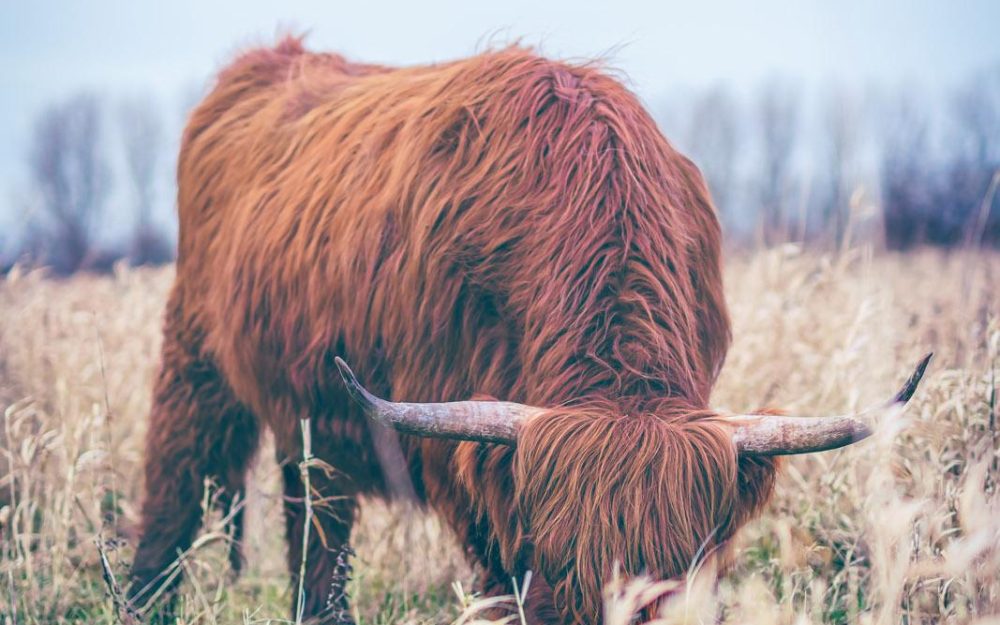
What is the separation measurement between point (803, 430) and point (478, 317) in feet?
3.57

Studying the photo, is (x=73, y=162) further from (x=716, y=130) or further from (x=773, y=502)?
(x=773, y=502)

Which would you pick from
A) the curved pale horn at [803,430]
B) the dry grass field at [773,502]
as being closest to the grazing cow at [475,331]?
the curved pale horn at [803,430]

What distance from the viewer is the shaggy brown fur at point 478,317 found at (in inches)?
101

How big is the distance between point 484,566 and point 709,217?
55.1 inches

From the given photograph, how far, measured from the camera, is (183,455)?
15.2 feet

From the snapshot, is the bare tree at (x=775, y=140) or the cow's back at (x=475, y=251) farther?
the bare tree at (x=775, y=140)

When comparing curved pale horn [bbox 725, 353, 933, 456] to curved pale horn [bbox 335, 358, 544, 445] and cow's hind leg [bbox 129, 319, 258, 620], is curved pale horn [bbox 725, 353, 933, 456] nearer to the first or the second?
curved pale horn [bbox 335, 358, 544, 445]

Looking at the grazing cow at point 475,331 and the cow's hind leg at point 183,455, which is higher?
the grazing cow at point 475,331

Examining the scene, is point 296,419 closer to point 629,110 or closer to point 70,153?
point 629,110

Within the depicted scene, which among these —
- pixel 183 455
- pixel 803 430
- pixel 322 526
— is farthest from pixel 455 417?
pixel 183 455

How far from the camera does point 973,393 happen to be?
149 inches

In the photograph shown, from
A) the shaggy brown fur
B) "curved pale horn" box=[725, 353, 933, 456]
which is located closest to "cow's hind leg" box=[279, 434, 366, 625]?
the shaggy brown fur

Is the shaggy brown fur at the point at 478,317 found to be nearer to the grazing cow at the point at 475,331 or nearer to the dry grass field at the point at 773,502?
the grazing cow at the point at 475,331

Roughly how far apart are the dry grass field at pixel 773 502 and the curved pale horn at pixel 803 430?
0.29 feet
